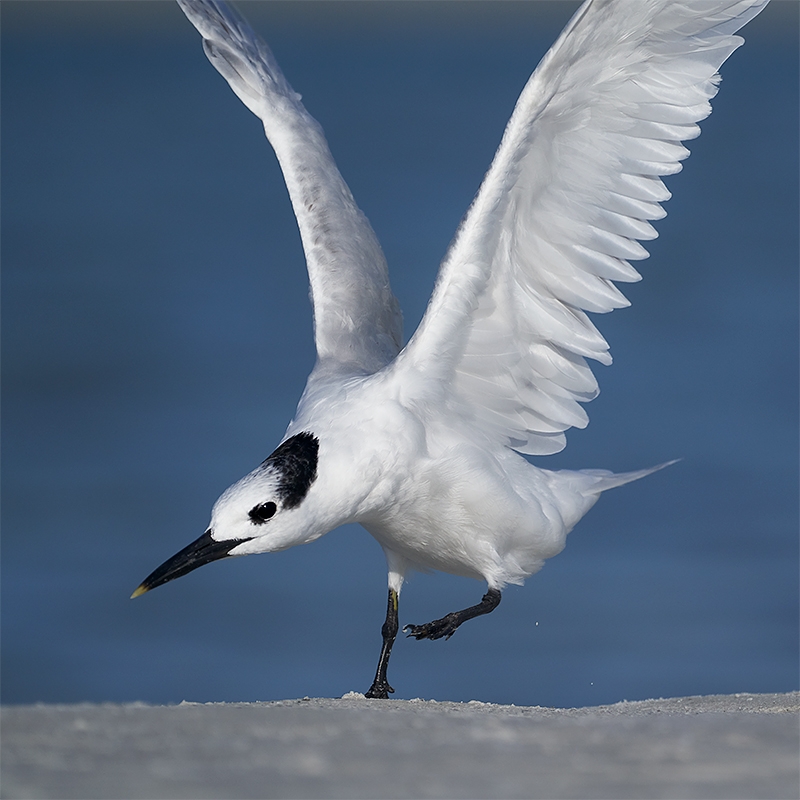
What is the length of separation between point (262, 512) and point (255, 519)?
4 centimetres

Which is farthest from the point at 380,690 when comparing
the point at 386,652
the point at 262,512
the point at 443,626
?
the point at 262,512

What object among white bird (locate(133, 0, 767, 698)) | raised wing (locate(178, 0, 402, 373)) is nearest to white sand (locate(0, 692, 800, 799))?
white bird (locate(133, 0, 767, 698))

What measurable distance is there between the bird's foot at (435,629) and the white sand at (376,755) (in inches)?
64.3

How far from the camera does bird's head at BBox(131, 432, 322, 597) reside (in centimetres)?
532

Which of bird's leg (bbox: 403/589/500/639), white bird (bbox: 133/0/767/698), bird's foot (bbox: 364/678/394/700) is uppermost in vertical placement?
white bird (bbox: 133/0/767/698)

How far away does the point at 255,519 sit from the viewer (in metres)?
5.35

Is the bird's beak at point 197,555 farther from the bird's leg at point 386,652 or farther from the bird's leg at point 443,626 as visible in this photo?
the bird's leg at point 386,652

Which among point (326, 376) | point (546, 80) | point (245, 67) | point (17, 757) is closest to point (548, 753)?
point (17, 757)

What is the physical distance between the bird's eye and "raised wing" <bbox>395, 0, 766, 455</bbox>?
4.01 ft

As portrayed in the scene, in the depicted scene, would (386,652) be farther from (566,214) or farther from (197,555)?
(566,214)

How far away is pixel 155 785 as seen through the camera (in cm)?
306

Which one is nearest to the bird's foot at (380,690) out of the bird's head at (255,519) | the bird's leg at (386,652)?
the bird's leg at (386,652)

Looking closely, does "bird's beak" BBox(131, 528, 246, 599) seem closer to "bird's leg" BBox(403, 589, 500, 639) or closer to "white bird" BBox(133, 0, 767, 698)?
"white bird" BBox(133, 0, 767, 698)

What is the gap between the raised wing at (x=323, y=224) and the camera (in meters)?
7.57
